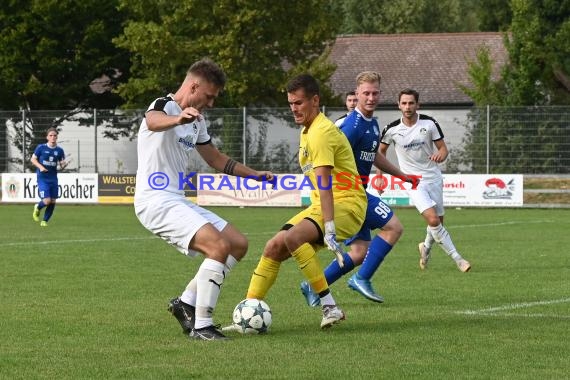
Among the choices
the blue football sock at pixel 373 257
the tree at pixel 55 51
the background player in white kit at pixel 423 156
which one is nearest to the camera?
the blue football sock at pixel 373 257

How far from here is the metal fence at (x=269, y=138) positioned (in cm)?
2995

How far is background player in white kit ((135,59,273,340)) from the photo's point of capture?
792 centimetres

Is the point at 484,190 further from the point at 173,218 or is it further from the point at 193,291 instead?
the point at 173,218

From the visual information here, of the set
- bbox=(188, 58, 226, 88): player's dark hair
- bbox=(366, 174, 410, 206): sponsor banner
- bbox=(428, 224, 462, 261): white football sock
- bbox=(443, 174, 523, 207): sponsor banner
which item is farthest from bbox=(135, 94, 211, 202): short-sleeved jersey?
bbox=(443, 174, 523, 207): sponsor banner

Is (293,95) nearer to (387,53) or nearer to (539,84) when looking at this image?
(539,84)

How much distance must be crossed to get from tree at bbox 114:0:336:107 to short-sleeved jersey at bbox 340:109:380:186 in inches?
1078

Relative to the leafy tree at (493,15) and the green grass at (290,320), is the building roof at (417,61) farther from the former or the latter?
the green grass at (290,320)

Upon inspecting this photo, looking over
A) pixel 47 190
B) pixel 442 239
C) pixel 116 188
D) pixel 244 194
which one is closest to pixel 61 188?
pixel 116 188

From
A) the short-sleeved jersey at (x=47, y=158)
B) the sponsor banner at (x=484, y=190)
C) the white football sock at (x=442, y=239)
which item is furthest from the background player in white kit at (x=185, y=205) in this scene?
the sponsor banner at (x=484, y=190)

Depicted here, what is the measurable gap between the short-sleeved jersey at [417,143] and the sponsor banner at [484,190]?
52.3 feet

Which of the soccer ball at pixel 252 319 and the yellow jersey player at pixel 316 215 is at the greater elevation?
the yellow jersey player at pixel 316 215

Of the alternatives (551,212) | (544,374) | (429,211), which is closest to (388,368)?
(544,374)

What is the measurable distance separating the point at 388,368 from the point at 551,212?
2294cm

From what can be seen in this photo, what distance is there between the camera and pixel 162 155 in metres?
7.98
